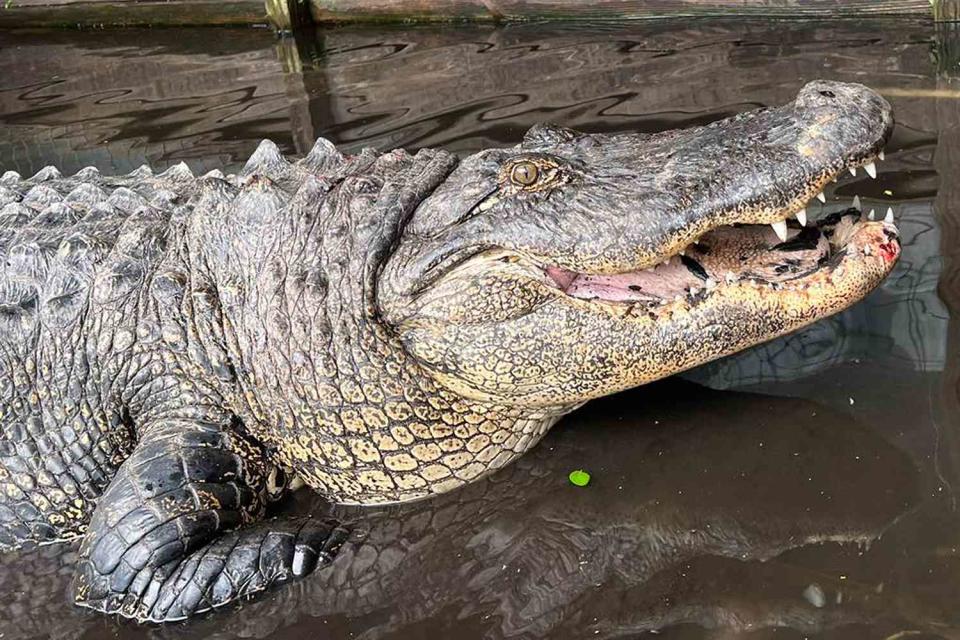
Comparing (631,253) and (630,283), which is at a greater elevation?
(631,253)

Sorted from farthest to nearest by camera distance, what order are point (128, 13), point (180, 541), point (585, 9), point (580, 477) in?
point (128, 13) < point (585, 9) < point (580, 477) < point (180, 541)

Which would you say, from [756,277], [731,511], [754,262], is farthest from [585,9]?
[731,511]

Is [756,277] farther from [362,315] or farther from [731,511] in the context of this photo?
[362,315]

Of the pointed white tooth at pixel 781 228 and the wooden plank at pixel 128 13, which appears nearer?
the pointed white tooth at pixel 781 228

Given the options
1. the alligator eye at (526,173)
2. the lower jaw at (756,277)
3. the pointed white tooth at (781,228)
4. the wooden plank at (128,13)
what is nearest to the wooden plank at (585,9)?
the wooden plank at (128,13)

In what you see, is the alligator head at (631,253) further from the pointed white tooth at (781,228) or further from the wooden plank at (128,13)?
the wooden plank at (128,13)

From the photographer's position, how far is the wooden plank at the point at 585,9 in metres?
7.15

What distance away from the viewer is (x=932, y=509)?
3158 mm

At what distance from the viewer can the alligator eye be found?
330 centimetres

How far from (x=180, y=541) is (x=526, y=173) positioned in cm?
163

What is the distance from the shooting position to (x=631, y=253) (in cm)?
315

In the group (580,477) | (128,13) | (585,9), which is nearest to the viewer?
(580,477)

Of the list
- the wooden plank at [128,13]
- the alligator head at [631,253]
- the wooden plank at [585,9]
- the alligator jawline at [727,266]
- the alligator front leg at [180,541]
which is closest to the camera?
the alligator head at [631,253]

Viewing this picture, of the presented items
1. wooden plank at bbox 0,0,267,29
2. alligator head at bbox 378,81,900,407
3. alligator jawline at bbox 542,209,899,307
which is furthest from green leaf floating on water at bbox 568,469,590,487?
wooden plank at bbox 0,0,267,29
